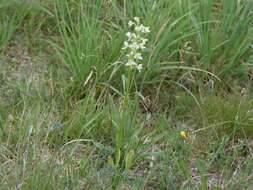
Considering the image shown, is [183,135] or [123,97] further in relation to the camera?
[123,97]

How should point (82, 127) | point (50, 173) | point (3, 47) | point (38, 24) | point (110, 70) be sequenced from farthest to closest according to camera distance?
point (38, 24) < point (3, 47) < point (110, 70) < point (82, 127) < point (50, 173)

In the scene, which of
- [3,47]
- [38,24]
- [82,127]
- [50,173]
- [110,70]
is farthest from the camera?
[38,24]

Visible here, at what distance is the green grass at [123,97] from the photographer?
7.79 ft

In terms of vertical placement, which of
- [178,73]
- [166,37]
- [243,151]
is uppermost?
[166,37]

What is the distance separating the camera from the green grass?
7.79 feet

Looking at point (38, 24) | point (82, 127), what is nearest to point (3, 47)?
point (38, 24)

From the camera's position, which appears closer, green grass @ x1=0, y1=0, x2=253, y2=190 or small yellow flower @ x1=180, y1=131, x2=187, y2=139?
green grass @ x1=0, y1=0, x2=253, y2=190

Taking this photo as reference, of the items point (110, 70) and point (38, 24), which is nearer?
point (110, 70)

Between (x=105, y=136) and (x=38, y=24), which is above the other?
(x=38, y=24)

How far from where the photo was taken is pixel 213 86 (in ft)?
9.49

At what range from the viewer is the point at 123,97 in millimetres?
2695

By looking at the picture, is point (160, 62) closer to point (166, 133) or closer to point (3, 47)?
point (166, 133)

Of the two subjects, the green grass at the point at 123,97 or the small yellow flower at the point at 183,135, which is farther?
the small yellow flower at the point at 183,135

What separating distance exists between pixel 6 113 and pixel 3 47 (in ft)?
1.71
